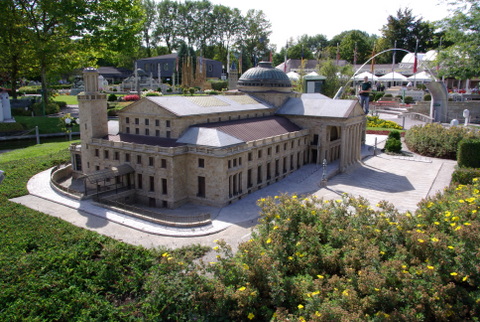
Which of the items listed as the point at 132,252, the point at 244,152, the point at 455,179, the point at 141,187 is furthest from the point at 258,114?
the point at 132,252

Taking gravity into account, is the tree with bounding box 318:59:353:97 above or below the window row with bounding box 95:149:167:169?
above

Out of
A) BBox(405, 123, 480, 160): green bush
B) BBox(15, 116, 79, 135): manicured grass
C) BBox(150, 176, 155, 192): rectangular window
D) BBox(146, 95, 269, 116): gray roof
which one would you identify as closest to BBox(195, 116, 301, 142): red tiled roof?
BBox(146, 95, 269, 116): gray roof

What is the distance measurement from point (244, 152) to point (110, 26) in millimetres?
42871

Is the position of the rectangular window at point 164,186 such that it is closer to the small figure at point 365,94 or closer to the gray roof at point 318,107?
the gray roof at point 318,107

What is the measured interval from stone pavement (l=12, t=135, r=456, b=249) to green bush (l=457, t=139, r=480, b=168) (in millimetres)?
3046

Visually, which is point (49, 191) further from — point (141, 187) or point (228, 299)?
point (228, 299)

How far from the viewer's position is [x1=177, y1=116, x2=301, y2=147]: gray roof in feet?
129

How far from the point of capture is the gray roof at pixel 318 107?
170 feet

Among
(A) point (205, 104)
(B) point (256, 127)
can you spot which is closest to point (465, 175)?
(B) point (256, 127)

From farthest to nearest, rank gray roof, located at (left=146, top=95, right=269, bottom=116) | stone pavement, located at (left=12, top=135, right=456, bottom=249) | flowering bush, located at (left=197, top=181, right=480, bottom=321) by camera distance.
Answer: gray roof, located at (left=146, top=95, right=269, bottom=116) < stone pavement, located at (left=12, top=135, right=456, bottom=249) < flowering bush, located at (left=197, top=181, right=480, bottom=321)

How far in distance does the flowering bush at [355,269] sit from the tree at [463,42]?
156ft

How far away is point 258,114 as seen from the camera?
53.8 meters

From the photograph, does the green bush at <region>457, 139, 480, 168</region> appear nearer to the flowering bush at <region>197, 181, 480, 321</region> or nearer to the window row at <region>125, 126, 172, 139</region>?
the flowering bush at <region>197, 181, 480, 321</region>

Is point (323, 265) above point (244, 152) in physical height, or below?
below
